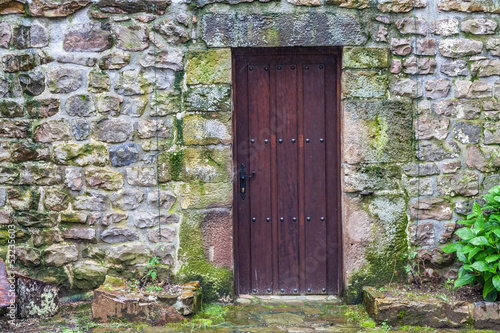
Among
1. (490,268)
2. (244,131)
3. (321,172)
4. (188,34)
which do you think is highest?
(188,34)

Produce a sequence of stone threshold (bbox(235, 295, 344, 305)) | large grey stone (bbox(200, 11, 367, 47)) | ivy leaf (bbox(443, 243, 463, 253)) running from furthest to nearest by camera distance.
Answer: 1. stone threshold (bbox(235, 295, 344, 305))
2. large grey stone (bbox(200, 11, 367, 47))
3. ivy leaf (bbox(443, 243, 463, 253))

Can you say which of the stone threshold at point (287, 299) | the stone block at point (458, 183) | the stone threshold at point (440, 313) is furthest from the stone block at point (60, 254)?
the stone block at point (458, 183)

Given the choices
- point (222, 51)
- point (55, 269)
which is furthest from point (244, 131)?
point (55, 269)

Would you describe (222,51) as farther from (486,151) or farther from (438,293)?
(438,293)

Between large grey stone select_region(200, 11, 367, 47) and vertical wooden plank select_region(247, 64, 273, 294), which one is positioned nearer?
large grey stone select_region(200, 11, 367, 47)

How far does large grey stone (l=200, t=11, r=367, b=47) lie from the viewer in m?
3.76

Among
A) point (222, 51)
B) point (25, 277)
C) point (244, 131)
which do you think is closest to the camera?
point (25, 277)

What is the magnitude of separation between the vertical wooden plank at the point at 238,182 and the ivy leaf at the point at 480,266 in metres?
1.77

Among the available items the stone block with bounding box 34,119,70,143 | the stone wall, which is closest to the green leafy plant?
the stone wall

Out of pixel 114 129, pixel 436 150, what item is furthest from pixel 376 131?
pixel 114 129

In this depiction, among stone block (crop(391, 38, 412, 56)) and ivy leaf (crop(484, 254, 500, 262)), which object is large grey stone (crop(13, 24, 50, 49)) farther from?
ivy leaf (crop(484, 254, 500, 262))

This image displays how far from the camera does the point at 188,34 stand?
3803 millimetres

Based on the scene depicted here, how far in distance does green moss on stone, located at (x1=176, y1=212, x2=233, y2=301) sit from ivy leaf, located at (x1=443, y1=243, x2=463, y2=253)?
1692mm

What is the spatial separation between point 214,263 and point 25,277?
1.43m
